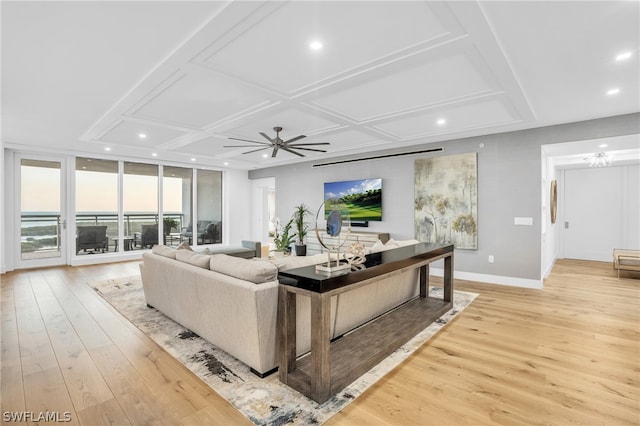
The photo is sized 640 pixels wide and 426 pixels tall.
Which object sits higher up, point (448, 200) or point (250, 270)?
point (448, 200)

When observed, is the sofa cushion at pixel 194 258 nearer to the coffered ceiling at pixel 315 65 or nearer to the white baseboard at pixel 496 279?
the coffered ceiling at pixel 315 65

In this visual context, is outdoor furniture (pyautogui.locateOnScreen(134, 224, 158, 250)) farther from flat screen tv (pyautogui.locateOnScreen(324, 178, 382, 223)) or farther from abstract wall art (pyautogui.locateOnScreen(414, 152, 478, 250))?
abstract wall art (pyautogui.locateOnScreen(414, 152, 478, 250))

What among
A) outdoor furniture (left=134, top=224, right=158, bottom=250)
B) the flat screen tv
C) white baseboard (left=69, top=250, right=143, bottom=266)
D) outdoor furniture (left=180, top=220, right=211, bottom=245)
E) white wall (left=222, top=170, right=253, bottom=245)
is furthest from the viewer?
white wall (left=222, top=170, right=253, bottom=245)

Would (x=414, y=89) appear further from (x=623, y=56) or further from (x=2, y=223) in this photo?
(x=2, y=223)

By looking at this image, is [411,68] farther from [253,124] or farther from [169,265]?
[169,265]

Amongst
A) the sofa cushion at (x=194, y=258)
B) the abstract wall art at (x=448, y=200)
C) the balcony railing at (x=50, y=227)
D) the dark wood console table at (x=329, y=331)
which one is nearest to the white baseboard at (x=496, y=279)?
the abstract wall art at (x=448, y=200)

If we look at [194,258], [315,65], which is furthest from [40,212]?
[315,65]

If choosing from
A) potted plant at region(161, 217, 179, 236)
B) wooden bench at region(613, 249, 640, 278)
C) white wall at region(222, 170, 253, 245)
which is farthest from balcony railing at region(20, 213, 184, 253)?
wooden bench at region(613, 249, 640, 278)

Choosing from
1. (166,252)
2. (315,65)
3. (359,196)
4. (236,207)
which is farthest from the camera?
(236,207)

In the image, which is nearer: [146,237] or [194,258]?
[194,258]

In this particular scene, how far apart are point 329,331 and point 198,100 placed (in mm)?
2945

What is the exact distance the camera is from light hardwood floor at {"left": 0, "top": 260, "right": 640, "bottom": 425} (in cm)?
180

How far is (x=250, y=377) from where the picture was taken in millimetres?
2176

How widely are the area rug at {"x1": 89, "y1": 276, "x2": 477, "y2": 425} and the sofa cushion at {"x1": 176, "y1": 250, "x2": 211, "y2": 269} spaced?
0.69 meters
